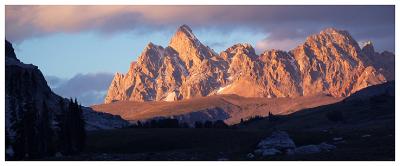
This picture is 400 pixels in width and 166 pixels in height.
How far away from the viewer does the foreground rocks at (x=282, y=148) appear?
4998 inches

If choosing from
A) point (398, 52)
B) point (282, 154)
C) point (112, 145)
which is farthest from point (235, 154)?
point (398, 52)

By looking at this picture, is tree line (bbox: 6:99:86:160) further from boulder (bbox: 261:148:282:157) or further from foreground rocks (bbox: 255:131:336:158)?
boulder (bbox: 261:148:282:157)

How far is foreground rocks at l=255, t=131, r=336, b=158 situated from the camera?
127 metres

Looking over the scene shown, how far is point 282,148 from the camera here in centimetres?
13362

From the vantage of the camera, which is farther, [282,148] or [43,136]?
[43,136]

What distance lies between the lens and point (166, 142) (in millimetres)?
159750

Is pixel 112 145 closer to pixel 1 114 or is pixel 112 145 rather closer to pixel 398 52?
pixel 1 114

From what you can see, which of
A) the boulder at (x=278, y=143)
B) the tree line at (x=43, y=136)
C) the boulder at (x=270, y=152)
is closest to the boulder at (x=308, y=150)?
the boulder at (x=270, y=152)

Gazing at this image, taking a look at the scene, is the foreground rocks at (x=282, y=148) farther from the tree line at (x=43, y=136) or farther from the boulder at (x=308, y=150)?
the tree line at (x=43, y=136)

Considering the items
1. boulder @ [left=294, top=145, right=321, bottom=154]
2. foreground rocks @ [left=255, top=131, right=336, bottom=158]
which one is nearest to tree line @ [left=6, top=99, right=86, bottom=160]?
foreground rocks @ [left=255, top=131, right=336, bottom=158]

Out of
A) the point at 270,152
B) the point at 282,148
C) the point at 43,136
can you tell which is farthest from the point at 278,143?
the point at 43,136

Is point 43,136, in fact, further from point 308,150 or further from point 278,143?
point 308,150

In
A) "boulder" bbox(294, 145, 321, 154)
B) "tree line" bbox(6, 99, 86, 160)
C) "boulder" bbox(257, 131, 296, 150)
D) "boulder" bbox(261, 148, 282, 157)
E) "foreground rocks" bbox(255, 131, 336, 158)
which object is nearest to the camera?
"boulder" bbox(294, 145, 321, 154)

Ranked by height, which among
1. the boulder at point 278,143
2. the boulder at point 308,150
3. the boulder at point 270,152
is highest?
the boulder at point 278,143
